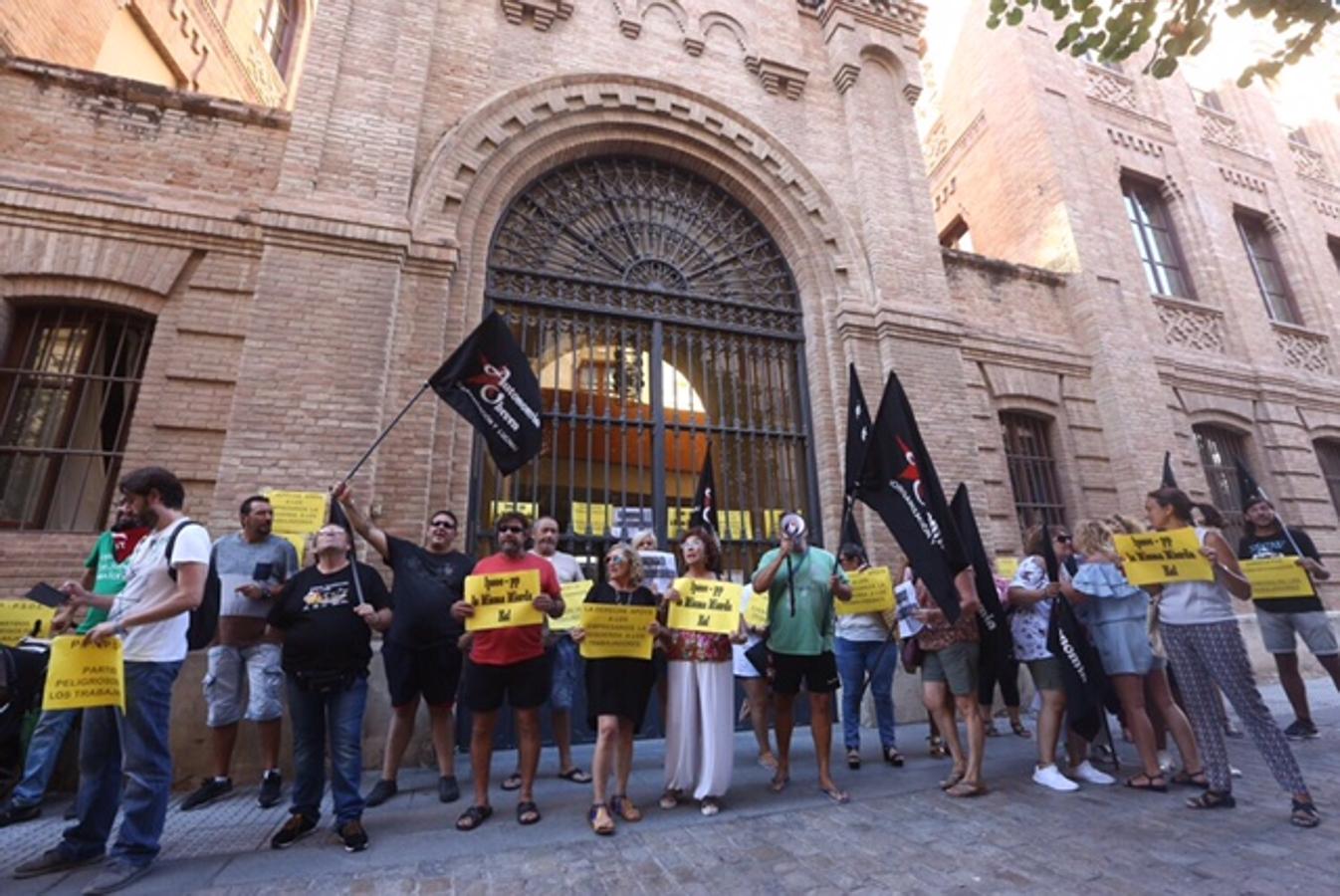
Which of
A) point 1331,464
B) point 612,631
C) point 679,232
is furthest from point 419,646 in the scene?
point 1331,464

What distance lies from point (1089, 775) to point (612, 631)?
3.54 m

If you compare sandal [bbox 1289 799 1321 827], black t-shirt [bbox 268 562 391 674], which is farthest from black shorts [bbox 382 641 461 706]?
sandal [bbox 1289 799 1321 827]

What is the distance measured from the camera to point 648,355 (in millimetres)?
8367

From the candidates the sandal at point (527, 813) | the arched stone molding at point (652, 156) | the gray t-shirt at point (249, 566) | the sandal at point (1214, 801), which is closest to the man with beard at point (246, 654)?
the gray t-shirt at point (249, 566)

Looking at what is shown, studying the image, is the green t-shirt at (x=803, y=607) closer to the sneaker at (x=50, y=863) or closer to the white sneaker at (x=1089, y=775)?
the white sneaker at (x=1089, y=775)

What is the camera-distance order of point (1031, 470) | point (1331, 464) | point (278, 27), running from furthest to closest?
point (278, 27) < point (1331, 464) < point (1031, 470)

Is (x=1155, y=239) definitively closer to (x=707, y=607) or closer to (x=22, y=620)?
(x=707, y=607)

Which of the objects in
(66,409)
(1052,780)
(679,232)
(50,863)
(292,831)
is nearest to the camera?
(50,863)

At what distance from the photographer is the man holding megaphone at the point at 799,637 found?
4492mm

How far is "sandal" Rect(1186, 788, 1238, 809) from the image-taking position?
395 centimetres

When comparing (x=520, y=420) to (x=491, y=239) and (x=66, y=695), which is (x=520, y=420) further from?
(x=491, y=239)

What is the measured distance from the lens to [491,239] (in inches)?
313

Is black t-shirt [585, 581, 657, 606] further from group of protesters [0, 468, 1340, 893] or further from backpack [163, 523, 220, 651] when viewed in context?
backpack [163, 523, 220, 651]

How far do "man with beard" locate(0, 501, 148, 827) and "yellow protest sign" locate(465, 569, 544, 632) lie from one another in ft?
7.07
